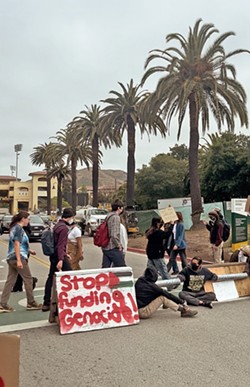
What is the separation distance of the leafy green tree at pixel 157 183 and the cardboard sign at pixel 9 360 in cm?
5243

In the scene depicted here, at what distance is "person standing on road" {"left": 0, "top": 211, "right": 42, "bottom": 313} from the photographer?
6.95 m

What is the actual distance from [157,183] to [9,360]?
54.0 metres

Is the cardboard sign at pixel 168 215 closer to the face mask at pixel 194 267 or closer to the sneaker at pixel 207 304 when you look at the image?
the face mask at pixel 194 267

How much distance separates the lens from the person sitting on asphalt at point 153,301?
6570 mm

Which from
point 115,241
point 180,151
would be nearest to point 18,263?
point 115,241

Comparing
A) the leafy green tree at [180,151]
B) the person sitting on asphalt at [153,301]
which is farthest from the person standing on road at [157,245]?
the leafy green tree at [180,151]

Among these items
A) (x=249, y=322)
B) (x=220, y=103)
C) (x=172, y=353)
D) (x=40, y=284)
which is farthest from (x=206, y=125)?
(x=172, y=353)

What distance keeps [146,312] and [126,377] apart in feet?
7.70

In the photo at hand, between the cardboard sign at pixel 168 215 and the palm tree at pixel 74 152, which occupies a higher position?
the palm tree at pixel 74 152

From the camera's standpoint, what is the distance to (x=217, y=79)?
916 inches

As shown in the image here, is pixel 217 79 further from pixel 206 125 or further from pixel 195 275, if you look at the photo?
pixel 195 275

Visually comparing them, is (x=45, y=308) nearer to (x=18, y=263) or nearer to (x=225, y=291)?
(x=18, y=263)

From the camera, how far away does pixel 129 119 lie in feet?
104

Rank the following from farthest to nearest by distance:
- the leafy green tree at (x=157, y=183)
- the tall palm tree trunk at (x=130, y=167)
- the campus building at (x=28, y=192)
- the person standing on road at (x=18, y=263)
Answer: the campus building at (x=28, y=192), the leafy green tree at (x=157, y=183), the tall palm tree trunk at (x=130, y=167), the person standing on road at (x=18, y=263)
